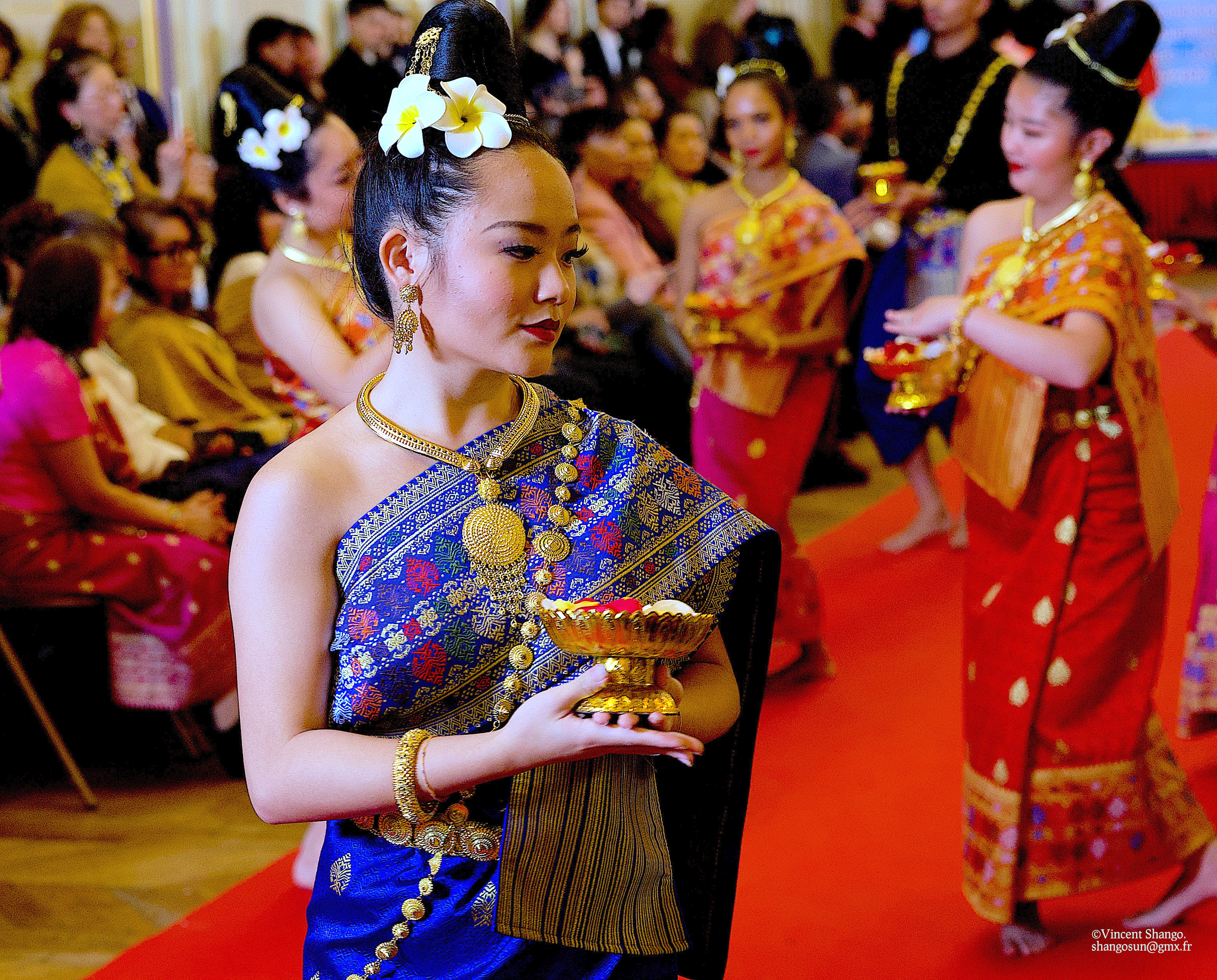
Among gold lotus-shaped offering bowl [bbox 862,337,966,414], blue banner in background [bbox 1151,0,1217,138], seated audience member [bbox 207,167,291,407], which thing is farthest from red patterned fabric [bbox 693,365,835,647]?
blue banner in background [bbox 1151,0,1217,138]

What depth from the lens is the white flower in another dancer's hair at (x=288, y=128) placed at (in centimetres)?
241

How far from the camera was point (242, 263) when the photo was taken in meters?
4.42

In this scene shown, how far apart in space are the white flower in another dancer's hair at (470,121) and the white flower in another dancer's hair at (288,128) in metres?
1.32

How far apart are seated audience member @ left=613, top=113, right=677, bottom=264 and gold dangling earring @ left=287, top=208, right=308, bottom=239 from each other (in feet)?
9.15

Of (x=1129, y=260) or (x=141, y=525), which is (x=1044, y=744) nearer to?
(x=1129, y=260)

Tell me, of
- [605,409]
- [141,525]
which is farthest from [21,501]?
[605,409]

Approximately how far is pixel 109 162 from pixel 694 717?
162 inches

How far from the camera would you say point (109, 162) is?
4.58 m

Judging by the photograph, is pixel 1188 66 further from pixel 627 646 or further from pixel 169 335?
pixel 627 646

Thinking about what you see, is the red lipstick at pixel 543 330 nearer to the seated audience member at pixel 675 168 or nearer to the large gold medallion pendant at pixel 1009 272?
the large gold medallion pendant at pixel 1009 272

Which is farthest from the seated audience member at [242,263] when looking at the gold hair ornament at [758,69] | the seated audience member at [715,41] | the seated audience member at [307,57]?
the seated audience member at [715,41]

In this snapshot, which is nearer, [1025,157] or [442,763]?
[442,763]

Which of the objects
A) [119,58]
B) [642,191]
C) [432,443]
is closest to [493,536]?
[432,443]

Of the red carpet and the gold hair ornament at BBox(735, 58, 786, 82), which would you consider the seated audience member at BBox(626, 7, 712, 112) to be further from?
the red carpet
